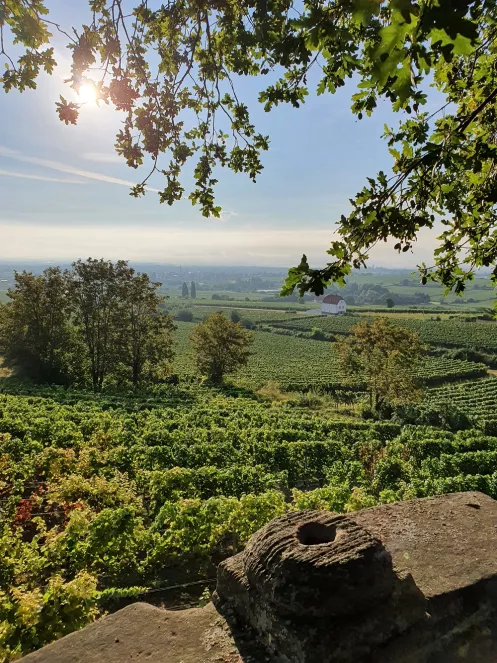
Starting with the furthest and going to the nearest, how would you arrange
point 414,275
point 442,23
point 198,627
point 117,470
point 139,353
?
point 139,353, point 117,470, point 414,275, point 198,627, point 442,23

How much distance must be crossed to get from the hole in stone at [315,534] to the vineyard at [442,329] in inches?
2021

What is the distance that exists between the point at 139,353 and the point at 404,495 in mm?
30723

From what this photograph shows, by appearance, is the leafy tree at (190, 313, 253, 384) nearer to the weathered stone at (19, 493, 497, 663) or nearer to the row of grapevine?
the row of grapevine

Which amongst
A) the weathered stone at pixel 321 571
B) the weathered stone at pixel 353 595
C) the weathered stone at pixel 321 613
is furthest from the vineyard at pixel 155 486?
the weathered stone at pixel 321 571

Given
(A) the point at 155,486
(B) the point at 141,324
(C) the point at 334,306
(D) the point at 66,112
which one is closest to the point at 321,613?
(D) the point at 66,112

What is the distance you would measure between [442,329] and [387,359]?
201 ft

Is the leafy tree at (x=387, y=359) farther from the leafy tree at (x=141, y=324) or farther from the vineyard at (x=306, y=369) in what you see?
the leafy tree at (x=141, y=324)

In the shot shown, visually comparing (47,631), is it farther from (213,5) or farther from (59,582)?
(213,5)

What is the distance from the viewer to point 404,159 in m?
3.94

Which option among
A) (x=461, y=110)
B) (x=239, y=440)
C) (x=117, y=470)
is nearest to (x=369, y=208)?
(x=461, y=110)

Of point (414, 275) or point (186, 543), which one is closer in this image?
point (414, 275)

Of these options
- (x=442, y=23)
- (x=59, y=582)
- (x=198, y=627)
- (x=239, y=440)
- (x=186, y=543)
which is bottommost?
(x=239, y=440)

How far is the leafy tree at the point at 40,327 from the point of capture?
119 feet

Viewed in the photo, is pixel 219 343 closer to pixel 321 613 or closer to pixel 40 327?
pixel 40 327
